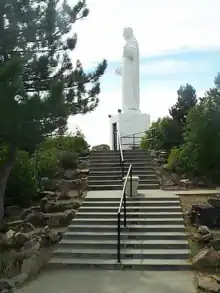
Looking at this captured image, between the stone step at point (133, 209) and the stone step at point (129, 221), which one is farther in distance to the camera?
the stone step at point (133, 209)

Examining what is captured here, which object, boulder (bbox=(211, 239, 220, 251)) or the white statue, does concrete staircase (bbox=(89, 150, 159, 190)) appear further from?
the white statue

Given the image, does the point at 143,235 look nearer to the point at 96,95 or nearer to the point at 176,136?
the point at 96,95

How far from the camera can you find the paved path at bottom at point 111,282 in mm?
7051

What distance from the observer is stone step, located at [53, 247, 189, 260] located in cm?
885

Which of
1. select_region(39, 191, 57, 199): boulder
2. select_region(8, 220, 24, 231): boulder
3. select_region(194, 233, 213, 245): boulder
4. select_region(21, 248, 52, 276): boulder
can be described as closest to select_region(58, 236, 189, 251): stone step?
select_region(194, 233, 213, 245): boulder

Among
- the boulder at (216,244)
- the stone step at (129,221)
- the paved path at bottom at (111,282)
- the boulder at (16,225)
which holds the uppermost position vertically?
the stone step at (129,221)

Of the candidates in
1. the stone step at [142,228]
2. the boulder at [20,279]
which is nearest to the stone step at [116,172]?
the stone step at [142,228]

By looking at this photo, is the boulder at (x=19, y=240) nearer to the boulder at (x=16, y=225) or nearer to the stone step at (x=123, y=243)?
the stone step at (x=123, y=243)

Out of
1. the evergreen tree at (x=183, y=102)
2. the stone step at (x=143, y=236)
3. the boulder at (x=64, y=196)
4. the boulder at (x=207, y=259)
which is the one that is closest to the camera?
the boulder at (x=207, y=259)

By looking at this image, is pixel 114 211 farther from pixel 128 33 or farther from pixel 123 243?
pixel 128 33

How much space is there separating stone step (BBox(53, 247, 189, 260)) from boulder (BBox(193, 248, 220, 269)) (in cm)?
60

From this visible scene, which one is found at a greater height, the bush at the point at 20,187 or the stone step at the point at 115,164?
the stone step at the point at 115,164

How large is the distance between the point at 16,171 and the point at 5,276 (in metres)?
6.10

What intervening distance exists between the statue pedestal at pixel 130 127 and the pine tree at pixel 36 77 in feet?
39.7
